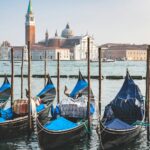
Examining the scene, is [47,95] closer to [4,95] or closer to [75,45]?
[4,95]

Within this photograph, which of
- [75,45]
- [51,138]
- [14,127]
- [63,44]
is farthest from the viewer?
[63,44]

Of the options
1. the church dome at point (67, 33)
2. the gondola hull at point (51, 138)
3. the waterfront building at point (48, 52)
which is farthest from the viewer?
the church dome at point (67, 33)

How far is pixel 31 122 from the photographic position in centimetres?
1023

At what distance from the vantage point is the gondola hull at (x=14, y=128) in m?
9.80

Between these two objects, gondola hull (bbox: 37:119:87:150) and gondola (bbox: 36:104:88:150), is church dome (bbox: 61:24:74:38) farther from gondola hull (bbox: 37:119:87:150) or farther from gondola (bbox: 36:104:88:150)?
gondola hull (bbox: 37:119:87:150)

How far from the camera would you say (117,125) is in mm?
9406

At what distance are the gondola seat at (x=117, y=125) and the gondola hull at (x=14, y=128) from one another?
1.95 meters

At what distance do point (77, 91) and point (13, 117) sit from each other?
2.37 meters

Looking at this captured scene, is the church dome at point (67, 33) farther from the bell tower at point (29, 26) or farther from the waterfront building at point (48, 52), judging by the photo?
the bell tower at point (29, 26)

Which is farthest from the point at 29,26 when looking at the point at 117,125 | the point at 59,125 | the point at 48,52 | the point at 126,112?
the point at 59,125

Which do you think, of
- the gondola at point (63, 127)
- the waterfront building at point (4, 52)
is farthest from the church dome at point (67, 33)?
the gondola at point (63, 127)

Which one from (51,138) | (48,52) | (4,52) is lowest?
(51,138)

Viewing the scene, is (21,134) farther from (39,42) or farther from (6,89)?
(39,42)

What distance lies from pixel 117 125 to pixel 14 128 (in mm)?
2335
